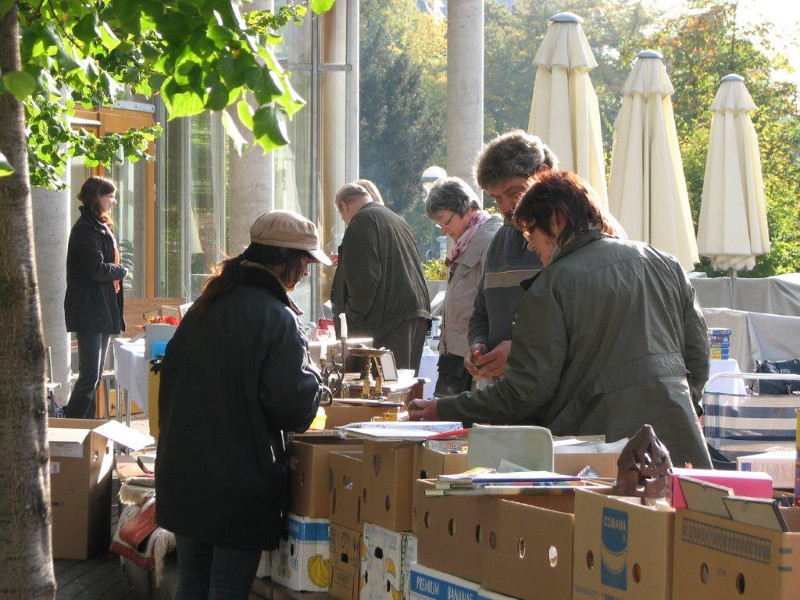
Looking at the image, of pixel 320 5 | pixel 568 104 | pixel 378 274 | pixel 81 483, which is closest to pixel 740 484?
pixel 320 5

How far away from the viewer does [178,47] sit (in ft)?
8.71

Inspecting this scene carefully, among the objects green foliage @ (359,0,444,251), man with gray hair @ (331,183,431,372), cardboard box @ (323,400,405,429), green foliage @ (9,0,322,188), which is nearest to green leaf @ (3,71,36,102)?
green foliage @ (9,0,322,188)

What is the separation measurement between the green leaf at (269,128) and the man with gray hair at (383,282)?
16.3ft

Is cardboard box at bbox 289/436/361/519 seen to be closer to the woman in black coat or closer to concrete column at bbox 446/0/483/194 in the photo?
the woman in black coat

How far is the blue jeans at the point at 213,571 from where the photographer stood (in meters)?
3.76

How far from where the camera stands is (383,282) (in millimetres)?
7500

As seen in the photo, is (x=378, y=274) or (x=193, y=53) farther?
(x=378, y=274)

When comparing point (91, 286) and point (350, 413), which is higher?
point (91, 286)

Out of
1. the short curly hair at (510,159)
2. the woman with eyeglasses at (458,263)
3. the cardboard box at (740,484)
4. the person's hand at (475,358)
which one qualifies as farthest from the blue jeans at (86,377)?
the cardboard box at (740,484)

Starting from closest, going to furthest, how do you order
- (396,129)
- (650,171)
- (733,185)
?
(650,171) → (733,185) → (396,129)

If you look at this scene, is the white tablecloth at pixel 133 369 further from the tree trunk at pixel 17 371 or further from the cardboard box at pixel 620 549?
the cardboard box at pixel 620 549

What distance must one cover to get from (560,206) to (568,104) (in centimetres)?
567

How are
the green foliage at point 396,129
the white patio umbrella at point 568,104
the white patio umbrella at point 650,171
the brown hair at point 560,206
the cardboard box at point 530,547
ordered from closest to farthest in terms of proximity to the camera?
1. the cardboard box at point 530,547
2. the brown hair at point 560,206
3. the white patio umbrella at point 568,104
4. the white patio umbrella at point 650,171
5. the green foliage at point 396,129

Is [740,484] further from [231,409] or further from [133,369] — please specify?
[133,369]
